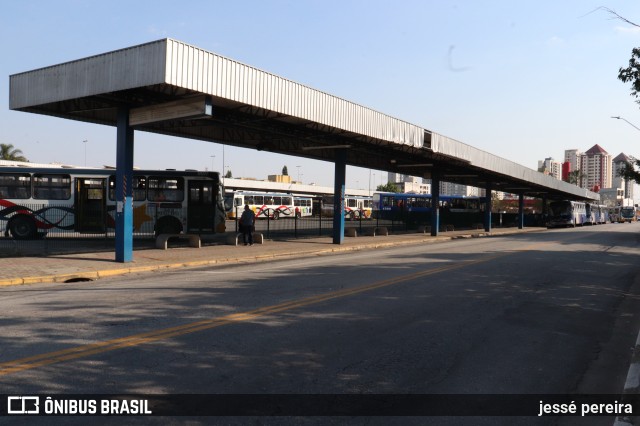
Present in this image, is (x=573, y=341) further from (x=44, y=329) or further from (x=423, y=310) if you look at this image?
(x=44, y=329)

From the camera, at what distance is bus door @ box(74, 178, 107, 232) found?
22.8 m

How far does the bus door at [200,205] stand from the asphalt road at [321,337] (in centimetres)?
1152

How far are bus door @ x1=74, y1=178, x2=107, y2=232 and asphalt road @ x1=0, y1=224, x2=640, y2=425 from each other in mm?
11571

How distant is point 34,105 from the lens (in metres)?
16.6

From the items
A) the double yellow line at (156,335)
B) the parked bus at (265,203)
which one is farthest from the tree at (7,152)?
the double yellow line at (156,335)

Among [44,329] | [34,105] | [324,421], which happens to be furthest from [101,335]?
[34,105]

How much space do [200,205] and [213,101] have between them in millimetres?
8309

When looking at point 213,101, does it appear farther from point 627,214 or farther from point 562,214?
point 627,214

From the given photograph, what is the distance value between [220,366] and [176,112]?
12070mm

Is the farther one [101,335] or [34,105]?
[34,105]

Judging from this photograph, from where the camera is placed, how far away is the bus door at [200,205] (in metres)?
23.9

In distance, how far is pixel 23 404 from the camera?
4.48 metres

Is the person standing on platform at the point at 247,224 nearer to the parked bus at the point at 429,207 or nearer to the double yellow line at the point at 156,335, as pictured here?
the double yellow line at the point at 156,335

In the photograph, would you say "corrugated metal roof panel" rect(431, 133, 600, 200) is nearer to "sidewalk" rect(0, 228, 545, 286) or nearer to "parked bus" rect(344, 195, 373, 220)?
"sidewalk" rect(0, 228, 545, 286)
